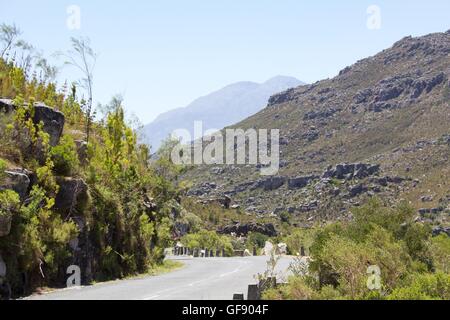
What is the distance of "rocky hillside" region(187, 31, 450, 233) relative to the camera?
108 meters

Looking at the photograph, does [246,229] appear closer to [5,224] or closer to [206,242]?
[206,242]

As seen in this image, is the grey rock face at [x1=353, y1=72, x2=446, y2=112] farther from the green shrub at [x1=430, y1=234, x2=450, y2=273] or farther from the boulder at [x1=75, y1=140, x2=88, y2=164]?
the boulder at [x1=75, y1=140, x2=88, y2=164]

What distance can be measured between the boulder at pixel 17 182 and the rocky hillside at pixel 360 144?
236 ft

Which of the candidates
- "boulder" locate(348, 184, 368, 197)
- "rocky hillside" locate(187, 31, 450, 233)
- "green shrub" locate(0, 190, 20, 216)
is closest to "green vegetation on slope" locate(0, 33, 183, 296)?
"green shrub" locate(0, 190, 20, 216)

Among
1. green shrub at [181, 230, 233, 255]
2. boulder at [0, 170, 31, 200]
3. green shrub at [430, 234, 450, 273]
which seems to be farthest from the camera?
green shrub at [181, 230, 233, 255]

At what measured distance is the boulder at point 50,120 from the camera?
69.4 feet

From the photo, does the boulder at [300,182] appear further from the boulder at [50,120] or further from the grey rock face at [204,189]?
the boulder at [50,120]

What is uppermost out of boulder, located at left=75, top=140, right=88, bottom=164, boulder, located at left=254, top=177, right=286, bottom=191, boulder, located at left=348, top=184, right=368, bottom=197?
boulder, located at left=254, top=177, right=286, bottom=191

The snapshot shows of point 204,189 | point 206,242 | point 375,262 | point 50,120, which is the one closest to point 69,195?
point 50,120

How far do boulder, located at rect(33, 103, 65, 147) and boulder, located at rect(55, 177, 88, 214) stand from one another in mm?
1794

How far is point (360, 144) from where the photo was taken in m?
136

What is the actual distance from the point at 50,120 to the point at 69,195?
3.05 m

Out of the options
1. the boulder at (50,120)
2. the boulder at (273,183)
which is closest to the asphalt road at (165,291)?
the boulder at (50,120)
